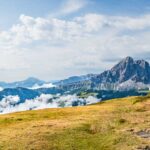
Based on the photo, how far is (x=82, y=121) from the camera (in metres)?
77.8

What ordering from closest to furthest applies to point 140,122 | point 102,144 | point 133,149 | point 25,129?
point 133,149
point 102,144
point 25,129
point 140,122

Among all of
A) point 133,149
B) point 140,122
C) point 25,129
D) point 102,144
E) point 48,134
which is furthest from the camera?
point 140,122

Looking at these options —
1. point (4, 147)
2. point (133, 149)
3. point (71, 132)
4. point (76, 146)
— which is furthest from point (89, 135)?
point (4, 147)

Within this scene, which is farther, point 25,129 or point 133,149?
point 25,129

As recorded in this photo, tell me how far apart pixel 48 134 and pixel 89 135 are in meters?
7.32

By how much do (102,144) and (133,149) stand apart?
6.07 metres

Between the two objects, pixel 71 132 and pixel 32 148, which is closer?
pixel 32 148

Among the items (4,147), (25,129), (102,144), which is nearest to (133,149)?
→ (102,144)

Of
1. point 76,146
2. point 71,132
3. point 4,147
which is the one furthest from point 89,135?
point 4,147

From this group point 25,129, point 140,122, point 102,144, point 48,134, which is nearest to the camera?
point 102,144

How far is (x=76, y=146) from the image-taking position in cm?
5519

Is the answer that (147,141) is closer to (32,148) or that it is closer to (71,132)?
(71,132)

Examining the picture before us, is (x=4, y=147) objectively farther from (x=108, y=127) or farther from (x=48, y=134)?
(x=108, y=127)

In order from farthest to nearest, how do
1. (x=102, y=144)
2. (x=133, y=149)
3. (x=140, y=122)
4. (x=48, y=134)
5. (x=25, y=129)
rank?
(x=140, y=122) < (x=25, y=129) < (x=48, y=134) < (x=102, y=144) < (x=133, y=149)
